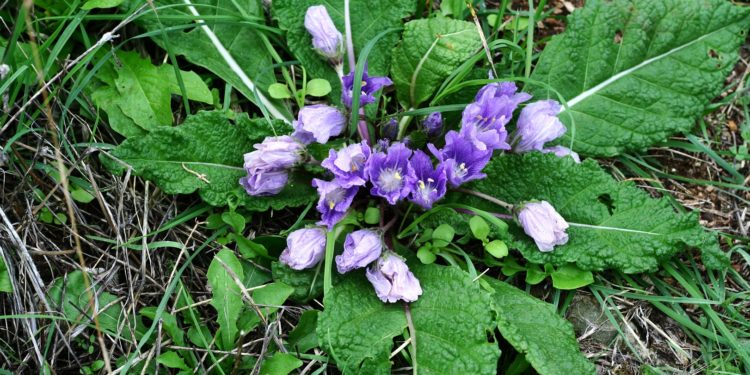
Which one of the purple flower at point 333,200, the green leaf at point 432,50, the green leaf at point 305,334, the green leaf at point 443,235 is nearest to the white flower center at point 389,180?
the purple flower at point 333,200

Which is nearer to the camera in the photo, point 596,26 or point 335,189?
point 335,189

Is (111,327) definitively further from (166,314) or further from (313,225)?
(313,225)

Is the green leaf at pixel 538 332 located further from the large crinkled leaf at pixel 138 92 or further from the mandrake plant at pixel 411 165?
the large crinkled leaf at pixel 138 92

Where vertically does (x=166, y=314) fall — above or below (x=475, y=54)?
below

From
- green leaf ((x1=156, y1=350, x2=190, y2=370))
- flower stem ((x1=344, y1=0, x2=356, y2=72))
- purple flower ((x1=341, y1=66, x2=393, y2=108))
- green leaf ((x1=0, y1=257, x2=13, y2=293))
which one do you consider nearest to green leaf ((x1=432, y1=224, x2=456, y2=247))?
purple flower ((x1=341, y1=66, x2=393, y2=108))

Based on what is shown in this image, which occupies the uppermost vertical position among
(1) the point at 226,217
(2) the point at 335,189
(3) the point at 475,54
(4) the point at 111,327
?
(3) the point at 475,54

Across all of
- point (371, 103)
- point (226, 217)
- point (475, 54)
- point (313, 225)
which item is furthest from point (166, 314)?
point (475, 54)
